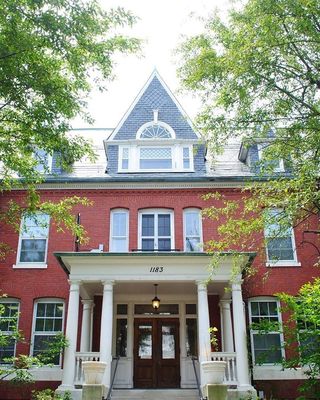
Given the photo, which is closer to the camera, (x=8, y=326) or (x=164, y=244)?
(x=8, y=326)

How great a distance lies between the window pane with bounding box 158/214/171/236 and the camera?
59.7 ft

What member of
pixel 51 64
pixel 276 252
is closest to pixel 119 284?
pixel 276 252

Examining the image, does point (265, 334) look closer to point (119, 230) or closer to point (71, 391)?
point (119, 230)

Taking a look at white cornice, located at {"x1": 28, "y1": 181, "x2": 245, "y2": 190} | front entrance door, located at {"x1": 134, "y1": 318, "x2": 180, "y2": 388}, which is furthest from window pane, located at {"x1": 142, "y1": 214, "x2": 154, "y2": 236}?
front entrance door, located at {"x1": 134, "y1": 318, "x2": 180, "y2": 388}

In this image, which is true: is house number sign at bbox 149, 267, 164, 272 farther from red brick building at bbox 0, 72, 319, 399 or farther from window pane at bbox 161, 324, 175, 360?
window pane at bbox 161, 324, 175, 360

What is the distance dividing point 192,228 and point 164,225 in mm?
1103

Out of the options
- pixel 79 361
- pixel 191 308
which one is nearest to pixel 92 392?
pixel 79 361

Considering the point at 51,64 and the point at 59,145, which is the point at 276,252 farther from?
the point at 51,64

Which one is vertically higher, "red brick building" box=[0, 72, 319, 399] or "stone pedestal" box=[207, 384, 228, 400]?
"red brick building" box=[0, 72, 319, 399]

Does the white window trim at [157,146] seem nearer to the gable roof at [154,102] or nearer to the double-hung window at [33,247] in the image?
the gable roof at [154,102]

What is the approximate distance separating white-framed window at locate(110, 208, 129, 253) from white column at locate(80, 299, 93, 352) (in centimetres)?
252

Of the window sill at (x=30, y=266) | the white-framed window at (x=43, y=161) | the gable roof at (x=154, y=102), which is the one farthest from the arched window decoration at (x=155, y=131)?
the window sill at (x=30, y=266)

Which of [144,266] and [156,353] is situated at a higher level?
[144,266]

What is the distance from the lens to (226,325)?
51.8 ft
